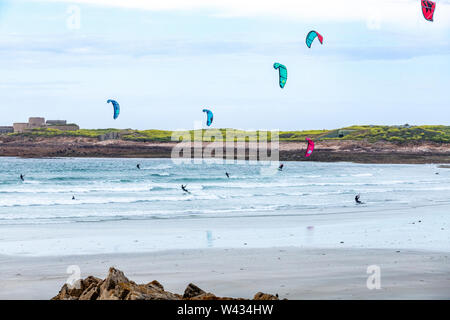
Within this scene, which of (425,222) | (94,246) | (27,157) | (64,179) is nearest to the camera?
(94,246)

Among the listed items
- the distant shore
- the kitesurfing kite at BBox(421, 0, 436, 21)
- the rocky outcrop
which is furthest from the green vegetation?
the rocky outcrop

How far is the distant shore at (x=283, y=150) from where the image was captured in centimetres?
8675

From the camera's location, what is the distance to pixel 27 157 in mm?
90438

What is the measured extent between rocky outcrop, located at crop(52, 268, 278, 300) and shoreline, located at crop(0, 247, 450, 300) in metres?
1.49

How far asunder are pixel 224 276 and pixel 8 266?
157 inches

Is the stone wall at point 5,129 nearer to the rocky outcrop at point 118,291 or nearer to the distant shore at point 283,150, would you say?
the distant shore at point 283,150

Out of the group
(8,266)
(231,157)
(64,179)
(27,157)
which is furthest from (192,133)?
(8,266)

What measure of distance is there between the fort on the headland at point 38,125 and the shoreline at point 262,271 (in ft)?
387

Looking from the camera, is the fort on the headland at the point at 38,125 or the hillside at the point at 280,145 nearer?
the hillside at the point at 280,145

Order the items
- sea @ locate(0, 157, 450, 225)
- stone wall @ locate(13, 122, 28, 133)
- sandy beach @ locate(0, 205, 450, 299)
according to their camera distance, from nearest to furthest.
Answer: sandy beach @ locate(0, 205, 450, 299), sea @ locate(0, 157, 450, 225), stone wall @ locate(13, 122, 28, 133)

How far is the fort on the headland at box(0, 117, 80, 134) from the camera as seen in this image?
129m

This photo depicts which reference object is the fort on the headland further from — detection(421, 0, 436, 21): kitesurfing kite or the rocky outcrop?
the rocky outcrop

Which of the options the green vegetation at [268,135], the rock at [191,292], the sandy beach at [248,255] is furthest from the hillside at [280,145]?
the rock at [191,292]
